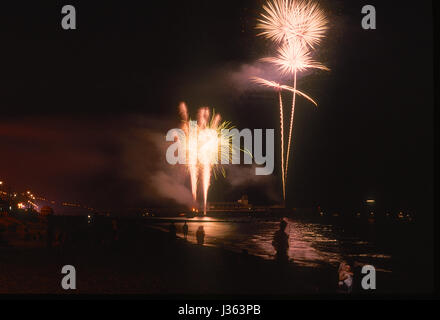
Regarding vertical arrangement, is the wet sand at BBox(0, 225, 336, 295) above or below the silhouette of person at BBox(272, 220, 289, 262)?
below

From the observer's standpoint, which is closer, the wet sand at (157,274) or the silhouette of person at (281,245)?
the wet sand at (157,274)

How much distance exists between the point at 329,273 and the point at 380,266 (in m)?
11.9

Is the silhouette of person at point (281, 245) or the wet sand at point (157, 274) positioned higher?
the silhouette of person at point (281, 245)

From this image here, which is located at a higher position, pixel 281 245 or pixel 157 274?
pixel 281 245

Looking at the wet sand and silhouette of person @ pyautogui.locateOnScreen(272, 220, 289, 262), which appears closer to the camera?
the wet sand

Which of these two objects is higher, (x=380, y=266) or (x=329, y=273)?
(x=329, y=273)

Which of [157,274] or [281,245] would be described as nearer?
[281,245]
